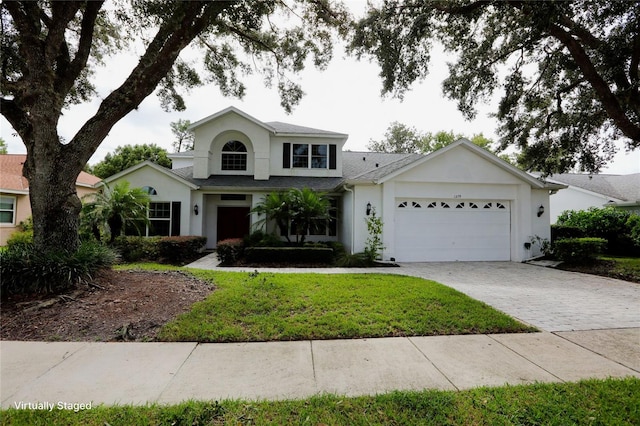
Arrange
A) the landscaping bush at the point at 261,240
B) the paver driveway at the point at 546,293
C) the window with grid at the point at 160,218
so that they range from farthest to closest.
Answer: the window with grid at the point at 160,218 < the landscaping bush at the point at 261,240 < the paver driveway at the point at 546,293

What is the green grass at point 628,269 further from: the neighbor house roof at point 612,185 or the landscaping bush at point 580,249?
the neighbor house roof at point 612,185

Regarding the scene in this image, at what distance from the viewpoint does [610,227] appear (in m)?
13.6

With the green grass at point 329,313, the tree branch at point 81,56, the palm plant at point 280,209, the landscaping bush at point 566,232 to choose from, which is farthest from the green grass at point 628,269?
the tree branch at point 81,56

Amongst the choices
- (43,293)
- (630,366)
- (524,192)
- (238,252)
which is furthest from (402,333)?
(524,192)

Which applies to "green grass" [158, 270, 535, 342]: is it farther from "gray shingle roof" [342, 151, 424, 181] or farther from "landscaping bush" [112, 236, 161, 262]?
"gray shingle roof" [342, 151, 424, 181]

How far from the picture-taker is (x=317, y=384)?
2938mm

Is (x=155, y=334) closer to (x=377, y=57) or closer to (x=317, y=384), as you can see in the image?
(x=317, y=384)

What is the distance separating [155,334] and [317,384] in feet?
8.80

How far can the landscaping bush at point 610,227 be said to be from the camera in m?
13.3

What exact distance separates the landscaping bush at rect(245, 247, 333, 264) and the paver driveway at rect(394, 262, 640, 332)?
9.47ft

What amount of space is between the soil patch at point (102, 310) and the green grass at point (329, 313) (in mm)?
→ 408

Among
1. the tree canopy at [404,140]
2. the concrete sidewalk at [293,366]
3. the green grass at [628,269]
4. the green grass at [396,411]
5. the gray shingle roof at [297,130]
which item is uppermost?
the tree canopy at [404,140]

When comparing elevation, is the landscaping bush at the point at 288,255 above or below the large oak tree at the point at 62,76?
below

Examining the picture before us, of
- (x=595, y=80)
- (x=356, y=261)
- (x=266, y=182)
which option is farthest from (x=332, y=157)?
(x=595, y=80)
